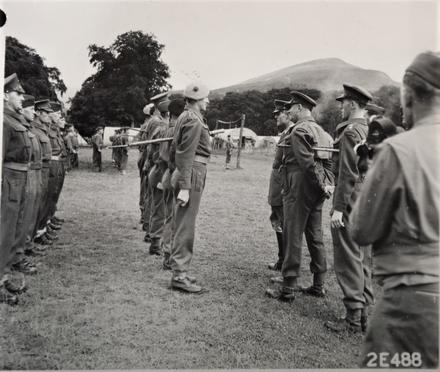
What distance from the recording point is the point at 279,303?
15.9 ft

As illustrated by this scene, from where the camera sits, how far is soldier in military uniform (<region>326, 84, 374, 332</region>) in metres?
4.12

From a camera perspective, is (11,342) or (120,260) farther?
(120,260)

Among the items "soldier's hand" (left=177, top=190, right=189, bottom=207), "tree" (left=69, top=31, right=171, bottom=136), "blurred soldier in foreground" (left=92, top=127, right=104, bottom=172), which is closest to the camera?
"soldier's hand" (left=177, top=190, right=189, bottom=207)

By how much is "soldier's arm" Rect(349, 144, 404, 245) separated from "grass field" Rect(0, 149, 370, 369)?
6.17ft

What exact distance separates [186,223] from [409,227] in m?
3.45

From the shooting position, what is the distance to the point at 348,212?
4.01m

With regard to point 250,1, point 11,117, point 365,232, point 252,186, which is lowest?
point 252,186

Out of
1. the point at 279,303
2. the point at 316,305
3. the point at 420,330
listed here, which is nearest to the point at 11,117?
the point at 279,303

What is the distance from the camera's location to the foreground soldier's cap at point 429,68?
2100 mm

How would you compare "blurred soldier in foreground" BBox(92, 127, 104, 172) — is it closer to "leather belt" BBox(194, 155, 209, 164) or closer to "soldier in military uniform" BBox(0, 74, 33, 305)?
"soldier in military uniform" BBox(0, 74, 33, 305)

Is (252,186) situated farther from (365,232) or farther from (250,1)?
(365,232)

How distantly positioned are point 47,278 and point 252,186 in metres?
12.2

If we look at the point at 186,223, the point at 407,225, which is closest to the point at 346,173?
the point at 186,223

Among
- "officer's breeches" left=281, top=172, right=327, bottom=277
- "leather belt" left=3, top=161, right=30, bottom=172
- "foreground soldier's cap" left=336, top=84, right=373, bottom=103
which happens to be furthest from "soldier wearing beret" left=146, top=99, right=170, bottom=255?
"foreground soldier's cap" left=336, top=84, right=373, bottom=103
